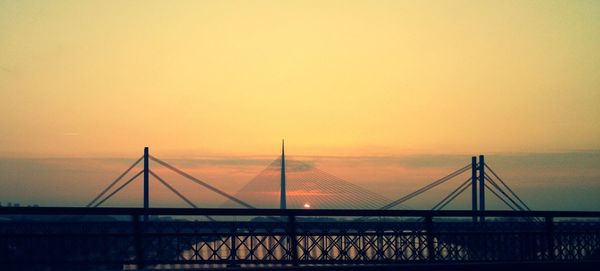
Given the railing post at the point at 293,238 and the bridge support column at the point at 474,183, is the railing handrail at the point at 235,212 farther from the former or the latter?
the bridge support column at the point at 474,183

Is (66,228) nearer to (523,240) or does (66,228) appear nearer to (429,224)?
(429,224)

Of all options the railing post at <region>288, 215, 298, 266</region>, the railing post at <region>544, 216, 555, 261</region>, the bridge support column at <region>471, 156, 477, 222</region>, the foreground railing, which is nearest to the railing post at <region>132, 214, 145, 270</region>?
the foreground railing

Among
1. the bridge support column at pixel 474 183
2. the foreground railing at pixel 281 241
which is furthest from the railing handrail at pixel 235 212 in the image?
the bridge support column at pixel 474 183

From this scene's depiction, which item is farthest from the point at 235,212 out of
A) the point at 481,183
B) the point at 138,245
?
the point at 481,183

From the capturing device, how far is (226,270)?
6113 millimetres

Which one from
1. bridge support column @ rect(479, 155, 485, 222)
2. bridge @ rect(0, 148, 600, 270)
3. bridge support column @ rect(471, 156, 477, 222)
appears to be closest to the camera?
bridge @ rect(0, 148, 600, 270)

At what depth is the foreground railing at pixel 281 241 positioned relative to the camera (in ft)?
31.4

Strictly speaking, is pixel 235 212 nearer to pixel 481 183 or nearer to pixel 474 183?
pixel 474 183

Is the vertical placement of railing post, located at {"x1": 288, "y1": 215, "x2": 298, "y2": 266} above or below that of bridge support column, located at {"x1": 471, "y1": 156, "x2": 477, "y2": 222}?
below

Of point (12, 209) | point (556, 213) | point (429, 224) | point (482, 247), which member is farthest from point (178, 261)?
point (556, 213)

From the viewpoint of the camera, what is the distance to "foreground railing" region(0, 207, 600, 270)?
377 inches

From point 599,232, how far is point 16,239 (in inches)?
397

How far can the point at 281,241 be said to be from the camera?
12086mm

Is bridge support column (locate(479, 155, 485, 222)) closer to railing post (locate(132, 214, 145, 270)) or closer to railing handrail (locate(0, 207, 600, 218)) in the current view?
railing handrail (locate(0, 207, 600, 218))
